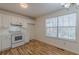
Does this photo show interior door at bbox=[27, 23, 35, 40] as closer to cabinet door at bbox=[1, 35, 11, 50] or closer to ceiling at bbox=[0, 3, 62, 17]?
ceiling at bbox=[0, 3, 62, 17]

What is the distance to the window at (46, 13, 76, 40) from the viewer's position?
4.29 feet

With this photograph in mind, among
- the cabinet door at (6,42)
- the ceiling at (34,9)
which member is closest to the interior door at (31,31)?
the ceiling at (34,9)

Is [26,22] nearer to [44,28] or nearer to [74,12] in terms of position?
[44,28]

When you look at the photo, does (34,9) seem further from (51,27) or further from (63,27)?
(63,27)

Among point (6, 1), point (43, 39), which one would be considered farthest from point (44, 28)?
point (6, 1)

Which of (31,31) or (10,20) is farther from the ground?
(10,20)

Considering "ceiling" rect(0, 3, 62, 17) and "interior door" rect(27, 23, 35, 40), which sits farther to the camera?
"interior door" rect(27, 23, 35, 40)

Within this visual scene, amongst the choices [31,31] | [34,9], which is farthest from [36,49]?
[34,9]

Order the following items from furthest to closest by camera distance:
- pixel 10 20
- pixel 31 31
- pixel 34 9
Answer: pixel 31 31, pixel 34 9, pixel 10 20

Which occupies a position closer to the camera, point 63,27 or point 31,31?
point 63,27

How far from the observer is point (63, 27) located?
1.36m

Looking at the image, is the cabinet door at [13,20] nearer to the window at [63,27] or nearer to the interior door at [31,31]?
the interior door at [31,31]

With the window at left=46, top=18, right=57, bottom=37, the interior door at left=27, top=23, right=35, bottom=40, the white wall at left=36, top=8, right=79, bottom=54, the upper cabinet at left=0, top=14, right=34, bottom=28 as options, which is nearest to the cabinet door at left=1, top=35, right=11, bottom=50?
the upper cabinet at left=0, top=14, right=34, bottom=28
